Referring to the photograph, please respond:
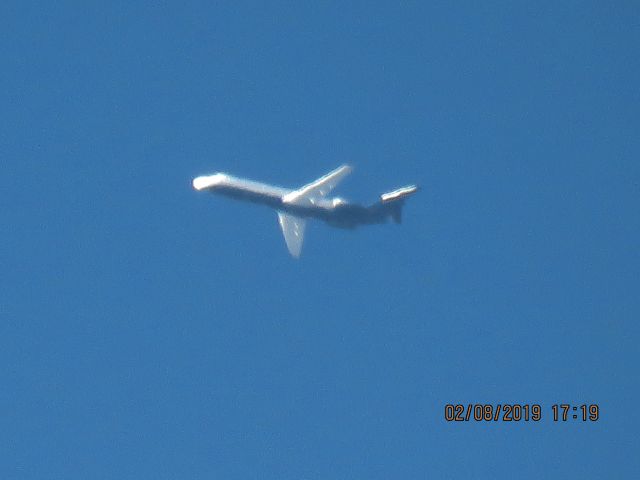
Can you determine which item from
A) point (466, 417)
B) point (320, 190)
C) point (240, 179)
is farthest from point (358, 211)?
point (466, 417)

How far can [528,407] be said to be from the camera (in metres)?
79.4

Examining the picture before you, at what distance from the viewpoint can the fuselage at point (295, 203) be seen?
77688 millimetres

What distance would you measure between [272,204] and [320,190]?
3.42 meters

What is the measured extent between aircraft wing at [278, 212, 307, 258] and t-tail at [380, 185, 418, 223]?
592 centimetres

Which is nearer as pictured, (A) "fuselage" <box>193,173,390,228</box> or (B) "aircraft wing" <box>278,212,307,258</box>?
(A) "fuselage" <box>193,173,390,228</box>

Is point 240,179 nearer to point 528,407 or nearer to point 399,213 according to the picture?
point 399,213

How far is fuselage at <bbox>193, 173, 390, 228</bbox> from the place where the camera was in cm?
7769

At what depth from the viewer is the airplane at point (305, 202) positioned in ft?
255

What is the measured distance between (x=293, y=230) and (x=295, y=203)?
219cm

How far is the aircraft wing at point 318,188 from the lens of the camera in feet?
261

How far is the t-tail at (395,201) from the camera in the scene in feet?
268

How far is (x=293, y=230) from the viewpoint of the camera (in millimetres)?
80875

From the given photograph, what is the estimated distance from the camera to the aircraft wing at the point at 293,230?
8050 centimetres

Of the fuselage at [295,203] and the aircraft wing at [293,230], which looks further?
the aircraft wing at [293,230]
